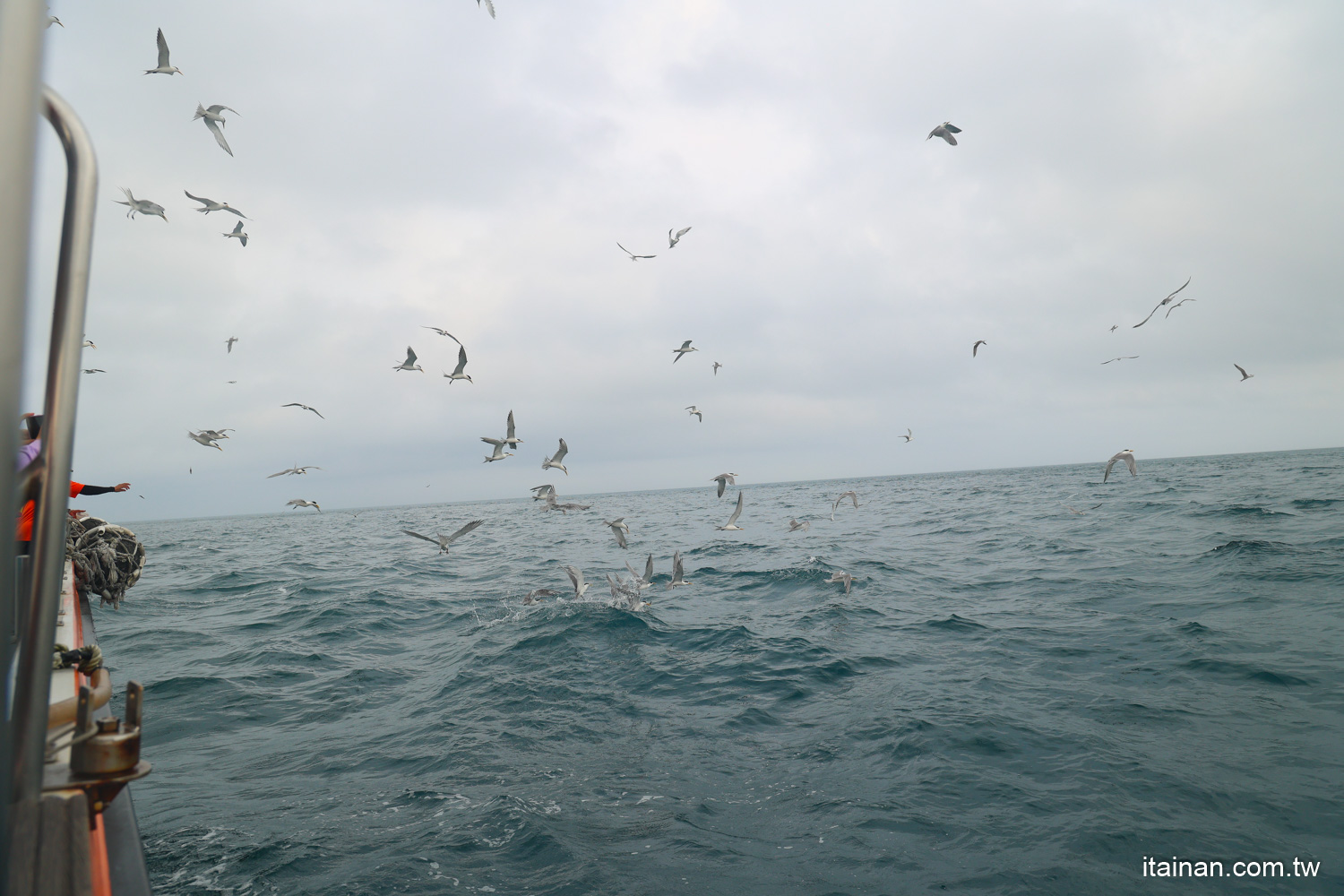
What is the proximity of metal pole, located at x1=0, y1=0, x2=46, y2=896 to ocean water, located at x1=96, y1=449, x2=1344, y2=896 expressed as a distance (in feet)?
18.0

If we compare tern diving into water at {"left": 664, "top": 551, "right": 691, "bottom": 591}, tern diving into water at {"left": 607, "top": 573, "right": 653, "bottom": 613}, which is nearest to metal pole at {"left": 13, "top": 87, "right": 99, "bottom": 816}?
tern diving into water at {"left": 607, "top": 573, "right": 653, "bottom": 613}

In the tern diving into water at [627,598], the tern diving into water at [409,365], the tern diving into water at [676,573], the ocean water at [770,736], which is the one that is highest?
the tern diving into water at [409,365]

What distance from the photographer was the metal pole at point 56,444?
1300mm

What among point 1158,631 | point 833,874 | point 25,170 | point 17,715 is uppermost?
point 25,170

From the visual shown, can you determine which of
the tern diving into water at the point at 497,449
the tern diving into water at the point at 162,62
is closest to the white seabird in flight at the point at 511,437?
the tern diving into water at the point at 497,449

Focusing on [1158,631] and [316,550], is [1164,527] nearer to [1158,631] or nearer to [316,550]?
[1158,631]

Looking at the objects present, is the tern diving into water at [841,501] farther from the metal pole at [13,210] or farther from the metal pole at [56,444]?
the metal pole at [13,210]

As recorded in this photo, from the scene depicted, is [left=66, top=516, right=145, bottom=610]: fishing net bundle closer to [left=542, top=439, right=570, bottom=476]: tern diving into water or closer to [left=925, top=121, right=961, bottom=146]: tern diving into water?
[left=542, top=439, right=570, bottom=476]: tern diving into water

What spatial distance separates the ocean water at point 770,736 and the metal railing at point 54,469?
4.87 meters

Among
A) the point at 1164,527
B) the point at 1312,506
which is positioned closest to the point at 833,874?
the point at 1164,527

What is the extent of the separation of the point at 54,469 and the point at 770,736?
7.76 meters

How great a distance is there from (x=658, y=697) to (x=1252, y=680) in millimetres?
7631

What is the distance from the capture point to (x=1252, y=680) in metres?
8.37

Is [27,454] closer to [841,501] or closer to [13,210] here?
[13,210]
